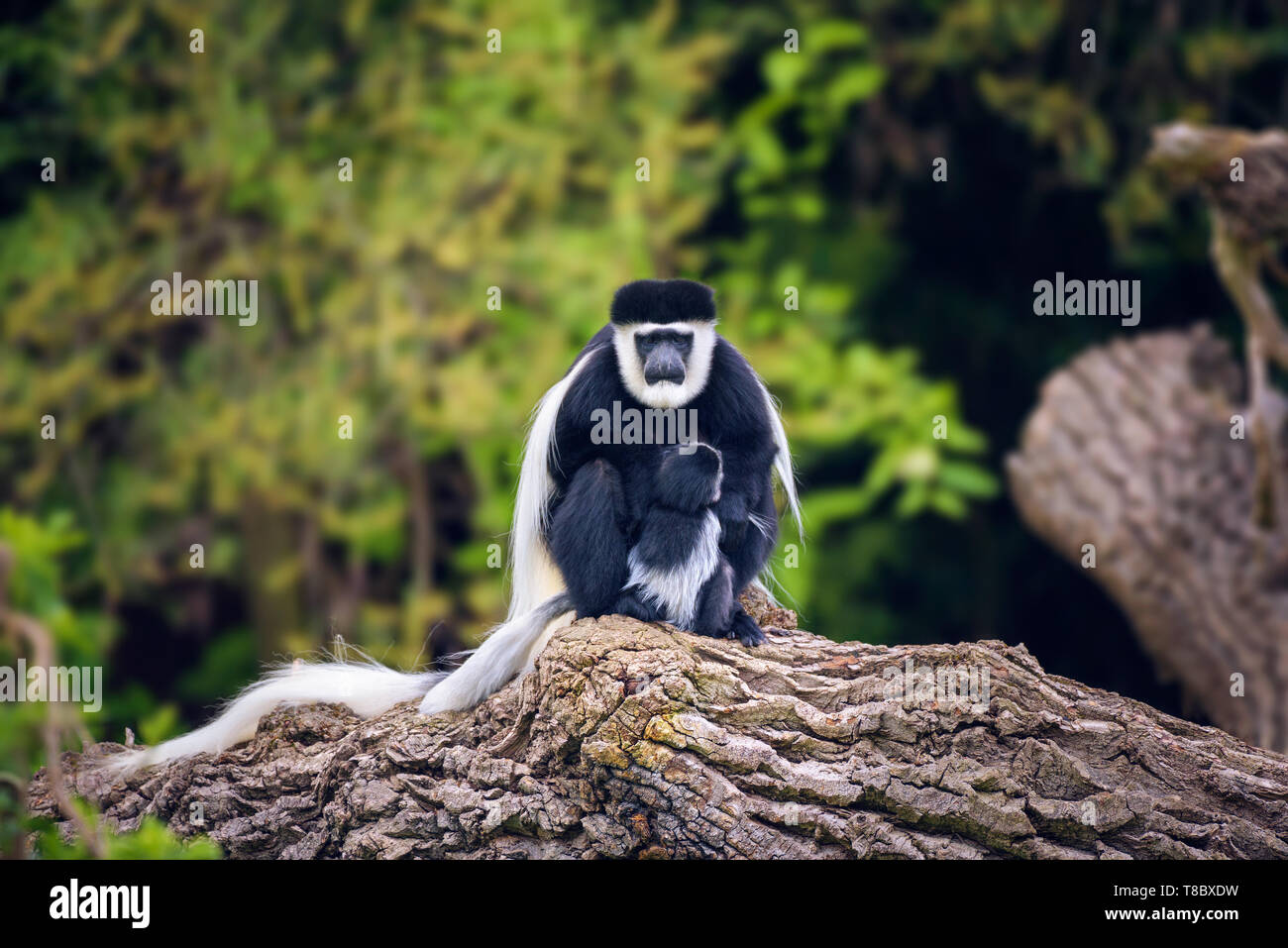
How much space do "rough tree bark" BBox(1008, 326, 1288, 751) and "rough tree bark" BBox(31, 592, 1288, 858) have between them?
8.10 feet

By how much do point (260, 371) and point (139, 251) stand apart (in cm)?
94

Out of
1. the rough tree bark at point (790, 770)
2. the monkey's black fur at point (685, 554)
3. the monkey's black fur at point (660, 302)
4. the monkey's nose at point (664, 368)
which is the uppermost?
the monkey's black fur at point (660, 302)

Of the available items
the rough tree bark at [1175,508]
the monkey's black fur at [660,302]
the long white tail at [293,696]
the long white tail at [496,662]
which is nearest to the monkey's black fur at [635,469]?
the monkey's black fur at [660,302]

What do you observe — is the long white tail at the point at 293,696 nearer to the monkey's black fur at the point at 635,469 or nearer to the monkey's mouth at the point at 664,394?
the monkey's black fur at the point at 635,469

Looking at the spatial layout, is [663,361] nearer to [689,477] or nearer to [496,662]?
[689,477]

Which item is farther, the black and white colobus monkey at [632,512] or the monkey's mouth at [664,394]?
the monkey's mouth at [664,394]

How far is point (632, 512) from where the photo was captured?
345 centimetres

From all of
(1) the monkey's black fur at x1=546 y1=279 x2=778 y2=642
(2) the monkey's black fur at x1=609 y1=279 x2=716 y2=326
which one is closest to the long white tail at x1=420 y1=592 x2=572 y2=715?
(1) the monkey's black fur at x1=546 y1=279 x2=778 y2=642

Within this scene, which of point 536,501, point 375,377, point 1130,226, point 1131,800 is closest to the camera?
point 1131,800

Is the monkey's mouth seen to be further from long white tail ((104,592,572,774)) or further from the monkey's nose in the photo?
long white tail ((104,592,572,774))

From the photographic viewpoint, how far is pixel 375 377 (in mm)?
6578

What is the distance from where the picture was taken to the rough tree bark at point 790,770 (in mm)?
2777

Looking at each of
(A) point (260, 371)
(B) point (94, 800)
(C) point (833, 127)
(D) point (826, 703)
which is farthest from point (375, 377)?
(D) point (826, 703)

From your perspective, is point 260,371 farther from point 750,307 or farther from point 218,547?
point 750,307
